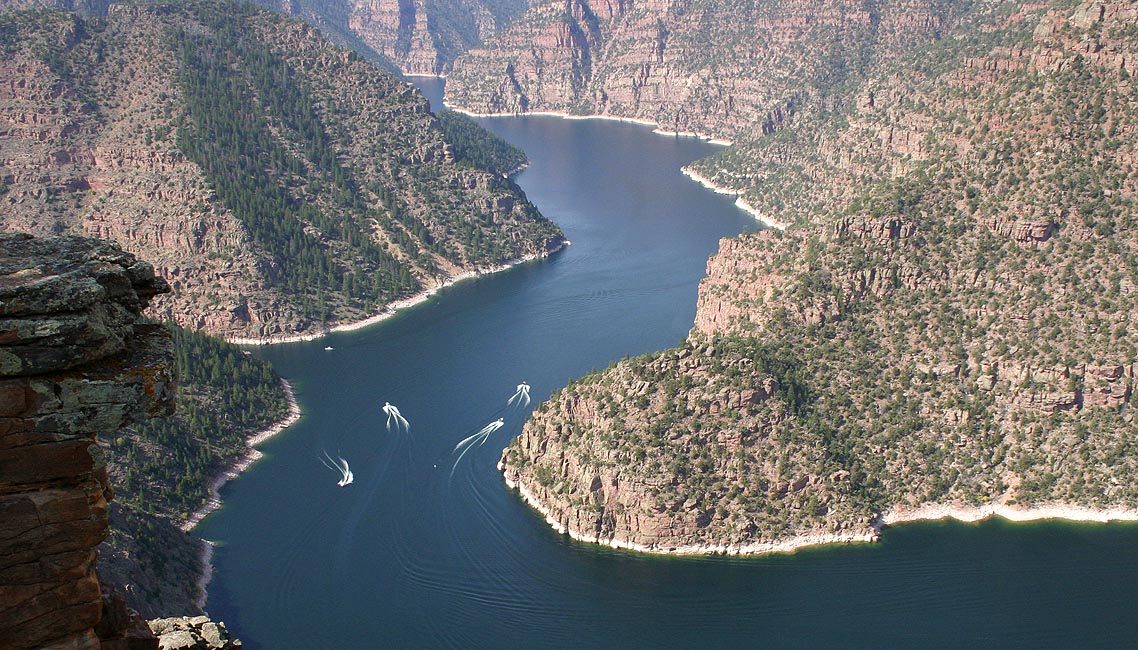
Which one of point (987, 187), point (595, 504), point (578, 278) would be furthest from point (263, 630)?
point (578, 278)

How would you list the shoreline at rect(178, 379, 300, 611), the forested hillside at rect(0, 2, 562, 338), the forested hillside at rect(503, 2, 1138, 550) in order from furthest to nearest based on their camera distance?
the forested hillside at rect(0, 2, 562, 338) < the forested hillside at rect(503, 2, 1138, 550) < the shoreline at rect(178, 379, 300, 611)

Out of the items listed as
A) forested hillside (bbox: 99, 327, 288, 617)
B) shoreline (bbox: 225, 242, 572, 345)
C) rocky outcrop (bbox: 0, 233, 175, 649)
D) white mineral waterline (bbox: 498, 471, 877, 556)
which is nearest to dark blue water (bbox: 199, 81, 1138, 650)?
white mineral waterline (bbox: 498, 471, 877, 556)

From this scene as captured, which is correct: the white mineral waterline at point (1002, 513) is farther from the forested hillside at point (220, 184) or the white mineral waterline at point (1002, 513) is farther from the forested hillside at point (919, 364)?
the forested hillside at point (220, 184)

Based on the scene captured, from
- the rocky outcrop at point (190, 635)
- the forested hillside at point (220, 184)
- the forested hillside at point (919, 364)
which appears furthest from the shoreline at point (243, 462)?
the rocky outcrop at point (190, 635)

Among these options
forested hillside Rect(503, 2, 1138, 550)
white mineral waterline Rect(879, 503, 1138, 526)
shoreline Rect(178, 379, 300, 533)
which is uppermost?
forested hillside Rect(503, 2, 1138, 550)

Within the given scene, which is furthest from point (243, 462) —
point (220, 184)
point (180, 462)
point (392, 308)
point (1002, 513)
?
point (1002, 513)

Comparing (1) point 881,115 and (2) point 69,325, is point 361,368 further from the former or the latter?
Result: (2) point 69,325

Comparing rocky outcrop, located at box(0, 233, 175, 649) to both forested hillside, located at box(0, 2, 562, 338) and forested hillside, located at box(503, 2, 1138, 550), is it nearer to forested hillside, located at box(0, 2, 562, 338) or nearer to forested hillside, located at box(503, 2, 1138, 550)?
forested hillside, located at box(503, 2, 1138, 550)

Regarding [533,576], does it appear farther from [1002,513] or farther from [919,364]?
[919,364]
